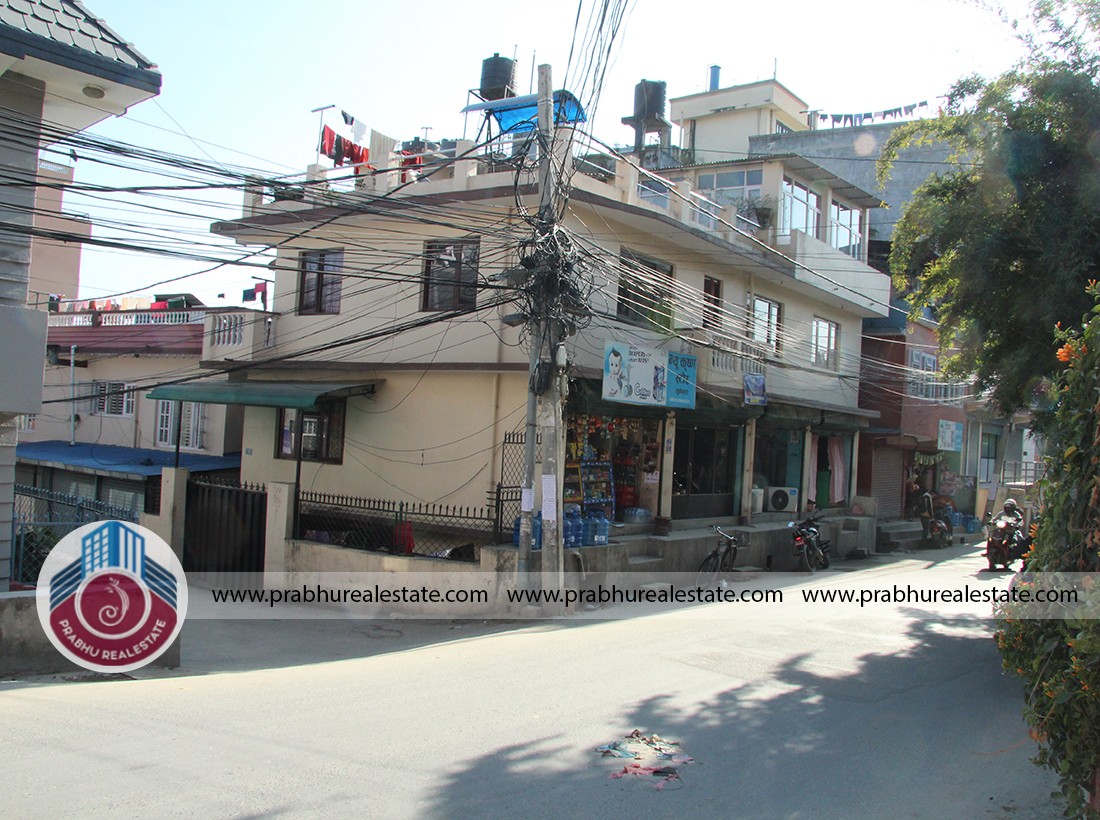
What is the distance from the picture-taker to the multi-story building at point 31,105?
808cm

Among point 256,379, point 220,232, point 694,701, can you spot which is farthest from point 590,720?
point 220,232

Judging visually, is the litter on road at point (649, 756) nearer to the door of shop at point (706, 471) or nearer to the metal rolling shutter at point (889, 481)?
the door of shop at point (706, 471)

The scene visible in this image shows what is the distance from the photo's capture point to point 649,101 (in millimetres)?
26828

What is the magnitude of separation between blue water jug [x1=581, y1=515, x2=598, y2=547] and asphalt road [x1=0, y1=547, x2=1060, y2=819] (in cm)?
311

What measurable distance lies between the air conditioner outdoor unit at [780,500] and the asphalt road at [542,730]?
10.9 m

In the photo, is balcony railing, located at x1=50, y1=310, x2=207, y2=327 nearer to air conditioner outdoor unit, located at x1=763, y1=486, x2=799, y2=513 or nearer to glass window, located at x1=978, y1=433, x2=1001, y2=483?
air conditioner outdoor unit, located at x1=763, y1=486, x2=799, y2=513

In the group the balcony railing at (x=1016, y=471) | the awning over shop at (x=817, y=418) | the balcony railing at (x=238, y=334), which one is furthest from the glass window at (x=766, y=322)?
the balcony railing at (x=1016, y=471)

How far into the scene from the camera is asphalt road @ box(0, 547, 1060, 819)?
4.97m

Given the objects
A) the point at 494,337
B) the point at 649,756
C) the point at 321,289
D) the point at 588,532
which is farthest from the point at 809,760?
the point at 321,289

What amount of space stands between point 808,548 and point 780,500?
4.26 meters

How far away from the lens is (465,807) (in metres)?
4.79

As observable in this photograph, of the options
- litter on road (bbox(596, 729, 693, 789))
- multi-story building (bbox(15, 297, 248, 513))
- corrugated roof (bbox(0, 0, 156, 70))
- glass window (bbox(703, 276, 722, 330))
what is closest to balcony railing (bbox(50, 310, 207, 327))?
multi-story building (bbox(15, 297, 248, 513))

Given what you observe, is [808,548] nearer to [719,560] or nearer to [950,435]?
[719,560]

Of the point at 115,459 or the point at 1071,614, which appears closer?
the point at 1071,614
